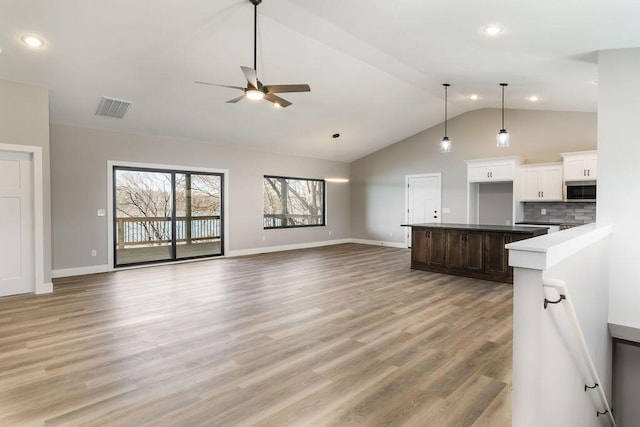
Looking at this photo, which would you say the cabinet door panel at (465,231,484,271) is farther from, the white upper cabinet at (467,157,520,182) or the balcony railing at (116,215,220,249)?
the balcony railing at (116,215,220,249)

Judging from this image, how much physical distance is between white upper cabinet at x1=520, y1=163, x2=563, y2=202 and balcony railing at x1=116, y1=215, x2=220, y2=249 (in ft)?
23.3

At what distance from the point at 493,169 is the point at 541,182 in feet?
3.35

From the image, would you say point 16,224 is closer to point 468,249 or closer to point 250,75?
point 250,75

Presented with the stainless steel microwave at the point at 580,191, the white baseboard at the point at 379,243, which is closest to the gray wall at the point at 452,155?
the white baseboard at the point at 379,243

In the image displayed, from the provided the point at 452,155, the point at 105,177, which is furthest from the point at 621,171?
the point at 105,177

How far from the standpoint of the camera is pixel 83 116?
6043 mm

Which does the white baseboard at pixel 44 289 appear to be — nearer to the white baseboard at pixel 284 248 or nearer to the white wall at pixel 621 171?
the white baseboard at pixel 284 248

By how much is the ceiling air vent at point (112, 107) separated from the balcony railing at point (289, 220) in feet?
13.9

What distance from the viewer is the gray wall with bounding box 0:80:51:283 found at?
480 centimetres

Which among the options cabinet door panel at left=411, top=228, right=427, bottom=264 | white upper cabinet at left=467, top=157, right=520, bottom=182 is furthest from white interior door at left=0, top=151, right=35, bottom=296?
white upper cabinet at left=467, top=157, right=520, bottom=182

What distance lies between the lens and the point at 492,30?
336cm

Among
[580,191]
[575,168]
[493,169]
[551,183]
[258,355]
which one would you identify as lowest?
[258,355]

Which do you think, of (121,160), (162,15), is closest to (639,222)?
(162,15)

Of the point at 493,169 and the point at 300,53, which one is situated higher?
the point at 300,53
